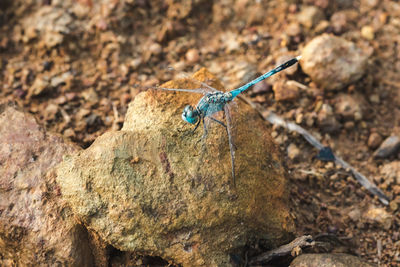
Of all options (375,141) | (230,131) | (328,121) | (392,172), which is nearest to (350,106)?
(328,121)

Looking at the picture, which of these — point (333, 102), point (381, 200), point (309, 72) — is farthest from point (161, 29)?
point (381, 200)

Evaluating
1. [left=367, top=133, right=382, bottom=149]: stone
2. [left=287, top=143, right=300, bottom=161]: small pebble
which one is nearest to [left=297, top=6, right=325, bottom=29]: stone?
[left=367, top=133, right=382, bottom=149]: stone

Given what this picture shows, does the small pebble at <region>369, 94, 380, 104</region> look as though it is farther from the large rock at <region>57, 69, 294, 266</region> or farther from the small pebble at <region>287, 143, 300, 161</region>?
the large rock at <region>57, 69, 294, 266</region>

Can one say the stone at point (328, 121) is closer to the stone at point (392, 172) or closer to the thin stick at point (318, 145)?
the thin stick at point (318, 145)

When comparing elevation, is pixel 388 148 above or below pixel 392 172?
above

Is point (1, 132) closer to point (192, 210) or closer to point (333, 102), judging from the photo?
point (192, 210)

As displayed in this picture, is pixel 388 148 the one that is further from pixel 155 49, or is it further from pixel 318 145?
pixel 155 49

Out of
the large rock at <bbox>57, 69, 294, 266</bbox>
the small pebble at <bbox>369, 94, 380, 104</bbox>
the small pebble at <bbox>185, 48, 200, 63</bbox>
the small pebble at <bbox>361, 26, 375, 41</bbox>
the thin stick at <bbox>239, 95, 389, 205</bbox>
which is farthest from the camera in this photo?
the small pebble at <bbox>361, 26, 375, 41</bbox>
